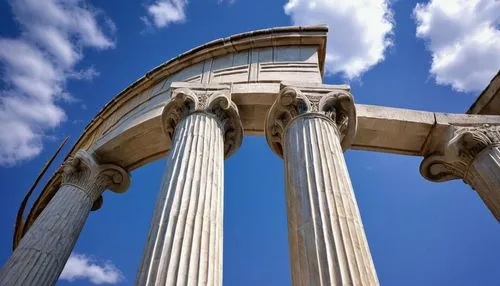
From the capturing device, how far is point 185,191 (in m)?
15.0

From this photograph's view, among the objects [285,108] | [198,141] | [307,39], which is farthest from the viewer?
[307,39]

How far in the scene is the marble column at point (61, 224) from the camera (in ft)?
64.9

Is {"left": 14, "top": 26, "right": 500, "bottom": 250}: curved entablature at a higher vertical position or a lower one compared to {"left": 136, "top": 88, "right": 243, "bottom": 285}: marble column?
higher

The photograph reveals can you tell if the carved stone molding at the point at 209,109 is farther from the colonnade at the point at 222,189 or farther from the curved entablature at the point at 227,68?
the curved entablature at the point at 227,68

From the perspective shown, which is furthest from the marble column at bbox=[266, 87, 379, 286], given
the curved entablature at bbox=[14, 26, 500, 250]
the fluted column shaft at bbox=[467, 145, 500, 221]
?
the fluted column shaft at bbox=[467, 145, 500, 221]

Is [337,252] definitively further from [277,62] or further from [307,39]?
[307,39]

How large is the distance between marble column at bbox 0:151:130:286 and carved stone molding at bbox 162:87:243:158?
783 cm

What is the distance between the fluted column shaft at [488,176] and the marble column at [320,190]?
8367 millimetres

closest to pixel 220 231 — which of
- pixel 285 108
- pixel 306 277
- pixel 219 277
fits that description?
pixel 219 277

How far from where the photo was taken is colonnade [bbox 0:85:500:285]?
1241 centimetres

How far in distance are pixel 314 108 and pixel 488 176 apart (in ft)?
36.9

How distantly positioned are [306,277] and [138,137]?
57.9 feet

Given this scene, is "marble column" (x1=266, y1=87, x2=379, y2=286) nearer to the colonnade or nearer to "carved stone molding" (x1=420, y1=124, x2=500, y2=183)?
the colonnade

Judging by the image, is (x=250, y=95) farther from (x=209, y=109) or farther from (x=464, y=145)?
(x=464, y=145)
